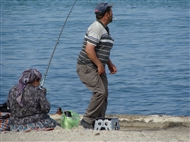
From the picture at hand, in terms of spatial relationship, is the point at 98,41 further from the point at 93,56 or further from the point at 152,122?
the point at 152,122

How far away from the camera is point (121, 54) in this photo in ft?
61.6

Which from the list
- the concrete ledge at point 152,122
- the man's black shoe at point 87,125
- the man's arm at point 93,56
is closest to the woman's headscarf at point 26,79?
the man's arm at point 93,56

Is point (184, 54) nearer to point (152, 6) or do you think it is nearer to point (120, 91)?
point (120, 91)

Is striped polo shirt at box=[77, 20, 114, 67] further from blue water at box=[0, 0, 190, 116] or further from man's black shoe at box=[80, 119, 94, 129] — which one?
blue water at box=[0, 0, 190, 116]

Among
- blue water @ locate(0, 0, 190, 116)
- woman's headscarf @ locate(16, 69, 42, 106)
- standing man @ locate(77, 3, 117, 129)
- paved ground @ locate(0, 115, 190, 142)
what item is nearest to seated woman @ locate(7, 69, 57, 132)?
woman's headscarf @ locate(16, 69, 42, 106)

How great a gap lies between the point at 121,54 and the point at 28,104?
40.8 feet

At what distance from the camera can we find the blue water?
13203 millimetres

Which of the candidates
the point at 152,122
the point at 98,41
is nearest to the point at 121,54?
the point at 152,122

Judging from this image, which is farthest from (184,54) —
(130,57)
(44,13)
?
(44,13)

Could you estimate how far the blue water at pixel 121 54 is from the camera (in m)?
13.2

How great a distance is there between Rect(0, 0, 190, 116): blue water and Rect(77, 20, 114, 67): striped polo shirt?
5.07 metres

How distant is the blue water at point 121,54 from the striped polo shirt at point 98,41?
5072 millimetres

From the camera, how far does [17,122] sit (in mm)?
6555

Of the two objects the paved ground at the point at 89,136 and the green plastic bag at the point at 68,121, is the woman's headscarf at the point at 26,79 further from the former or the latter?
the green plastic bag at the point at 68,121
